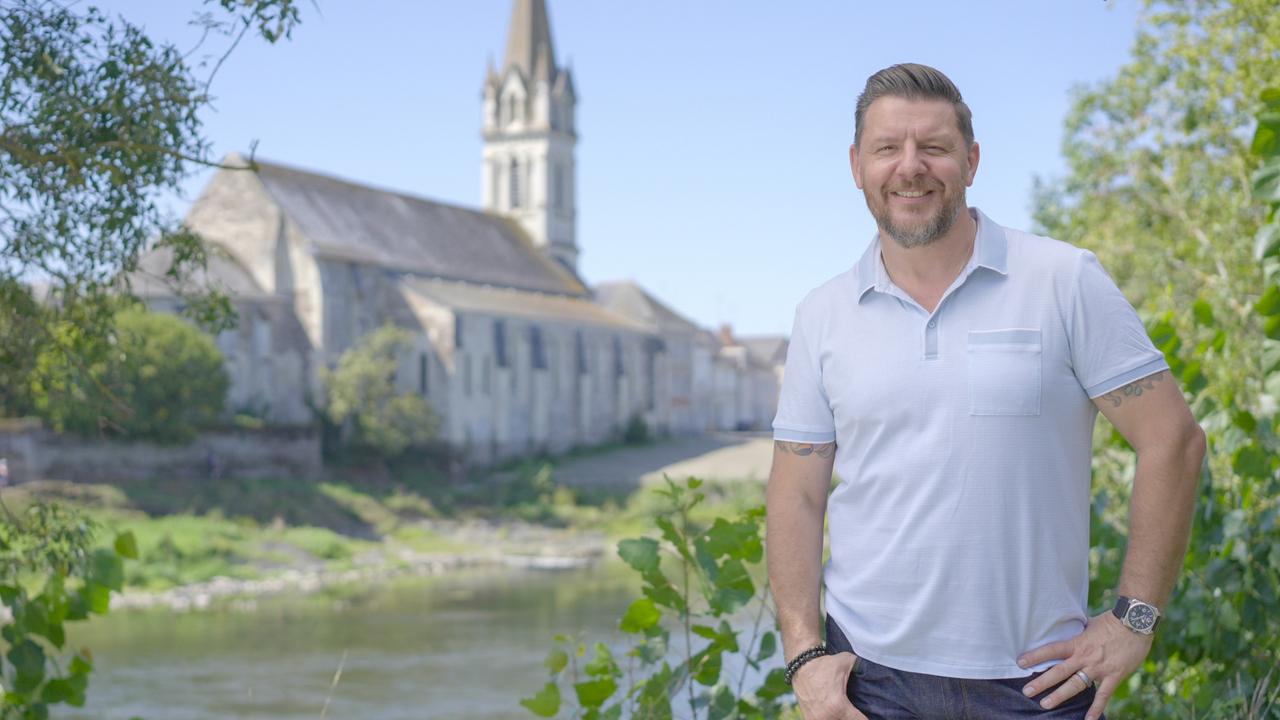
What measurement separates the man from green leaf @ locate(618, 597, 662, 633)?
161cm

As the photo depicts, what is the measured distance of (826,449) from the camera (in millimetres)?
2465

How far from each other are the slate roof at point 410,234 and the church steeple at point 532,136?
2.56m

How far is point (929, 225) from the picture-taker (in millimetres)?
2305

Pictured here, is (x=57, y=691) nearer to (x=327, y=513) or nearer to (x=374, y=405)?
(x=327, y=513)

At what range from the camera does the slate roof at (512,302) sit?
47500mm

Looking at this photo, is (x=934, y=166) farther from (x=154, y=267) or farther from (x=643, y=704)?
(x=154, y=267)

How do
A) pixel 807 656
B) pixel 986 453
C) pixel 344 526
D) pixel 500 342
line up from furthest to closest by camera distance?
pixel 500 342
pixel 344 526
pixel 807 656
pixel 986 453

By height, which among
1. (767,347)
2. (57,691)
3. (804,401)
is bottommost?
(57,691)

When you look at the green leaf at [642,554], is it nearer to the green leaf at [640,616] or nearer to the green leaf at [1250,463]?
the green leaf at [640,616]

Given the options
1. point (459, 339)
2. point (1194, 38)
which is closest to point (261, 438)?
point (459, 339)

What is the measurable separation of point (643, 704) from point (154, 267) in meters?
33.0

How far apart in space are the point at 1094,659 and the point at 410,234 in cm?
5079

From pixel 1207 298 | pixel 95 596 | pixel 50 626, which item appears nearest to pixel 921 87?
pixel 95 596

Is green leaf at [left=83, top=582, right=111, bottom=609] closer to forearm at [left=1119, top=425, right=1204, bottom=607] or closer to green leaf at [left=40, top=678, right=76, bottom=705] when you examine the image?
green leaf at [left=40, top=678, right=76, bottom=705]
